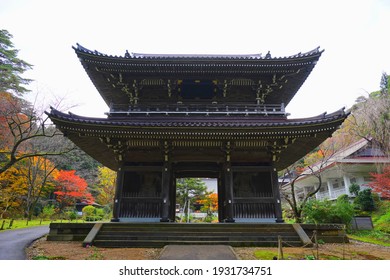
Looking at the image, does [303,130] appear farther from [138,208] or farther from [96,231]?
[96,231]

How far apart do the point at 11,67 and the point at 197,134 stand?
38123 millimetres

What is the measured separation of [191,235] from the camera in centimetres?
931

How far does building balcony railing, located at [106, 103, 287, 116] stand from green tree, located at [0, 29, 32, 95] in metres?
30.3

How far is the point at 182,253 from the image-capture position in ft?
24.0

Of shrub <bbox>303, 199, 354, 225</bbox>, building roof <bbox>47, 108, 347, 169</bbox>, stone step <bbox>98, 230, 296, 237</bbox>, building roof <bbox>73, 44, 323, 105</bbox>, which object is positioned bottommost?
stone step <bbox>98, 230, 296, 237</bbox>

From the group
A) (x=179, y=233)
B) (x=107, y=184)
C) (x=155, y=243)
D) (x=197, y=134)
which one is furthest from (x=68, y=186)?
(x=197, y=134)

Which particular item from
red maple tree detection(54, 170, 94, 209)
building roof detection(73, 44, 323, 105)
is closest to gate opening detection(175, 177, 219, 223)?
red maple tree detection(54, 170, 94, 209)

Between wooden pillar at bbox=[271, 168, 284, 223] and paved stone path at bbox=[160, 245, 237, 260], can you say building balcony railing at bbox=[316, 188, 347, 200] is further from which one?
paved stone path at bbox=[160, 245, 237, 260]

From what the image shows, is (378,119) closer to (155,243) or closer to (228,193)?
(228,193)

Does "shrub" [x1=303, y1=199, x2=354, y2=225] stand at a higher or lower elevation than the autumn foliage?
lower

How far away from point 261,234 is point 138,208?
6.00 m

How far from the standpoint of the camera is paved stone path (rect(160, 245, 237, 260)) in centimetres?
678

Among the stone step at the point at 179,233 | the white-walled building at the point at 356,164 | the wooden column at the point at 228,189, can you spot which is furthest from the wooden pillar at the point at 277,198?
the white-walled building at the point at 356,164
